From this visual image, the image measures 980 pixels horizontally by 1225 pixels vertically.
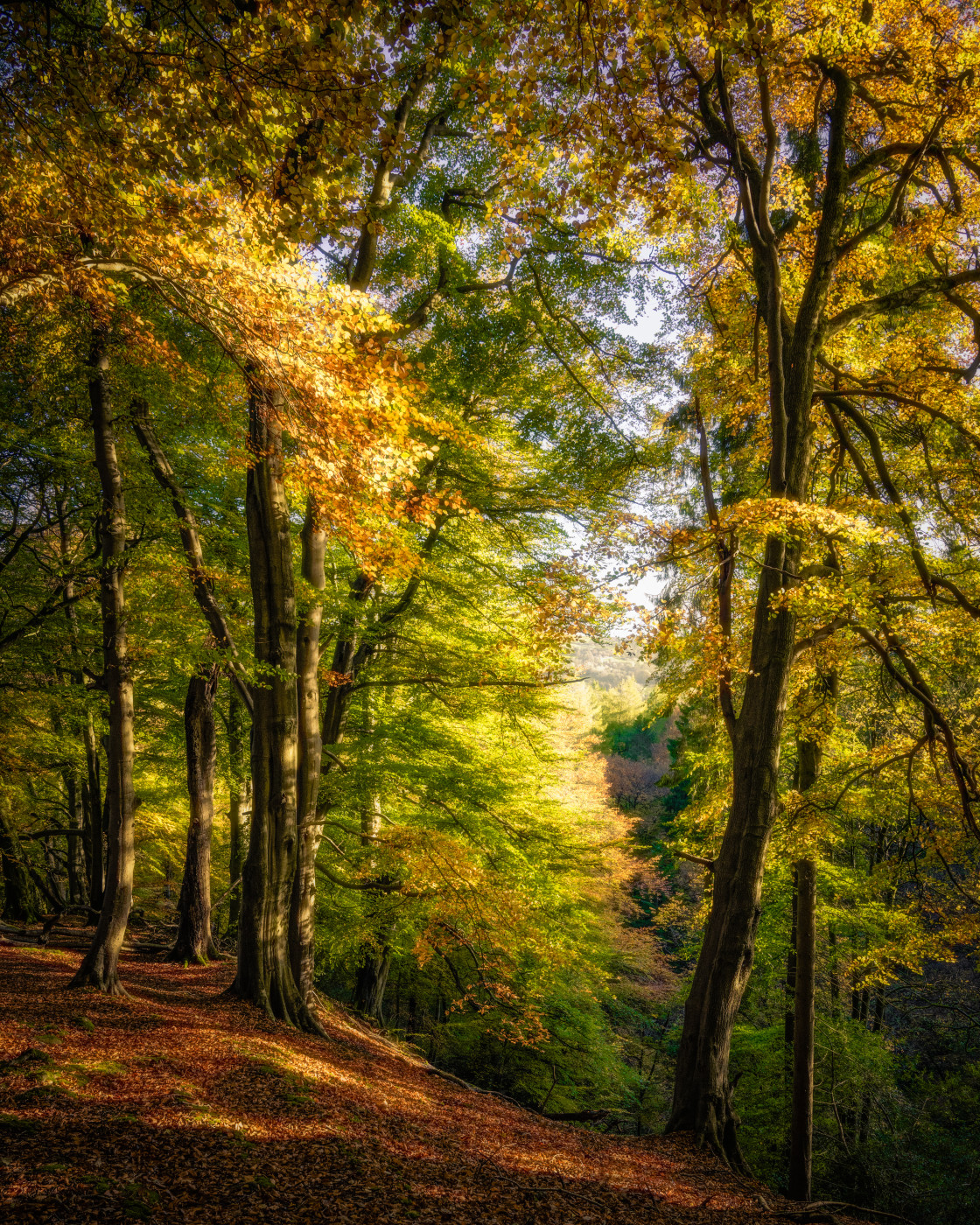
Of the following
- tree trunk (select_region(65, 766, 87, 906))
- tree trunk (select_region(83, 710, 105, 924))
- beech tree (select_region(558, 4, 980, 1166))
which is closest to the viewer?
beech tree (select_region(558, 4, 980, 1166))

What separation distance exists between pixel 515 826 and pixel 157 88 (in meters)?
9.14

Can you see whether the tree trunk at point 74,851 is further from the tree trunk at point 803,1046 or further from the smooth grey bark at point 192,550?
the tree trunk at point 803,1046

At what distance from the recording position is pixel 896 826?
1266 centimetres

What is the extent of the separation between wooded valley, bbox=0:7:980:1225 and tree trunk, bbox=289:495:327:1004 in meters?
0.05

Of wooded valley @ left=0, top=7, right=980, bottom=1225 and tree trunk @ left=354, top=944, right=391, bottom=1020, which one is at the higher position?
wooded valley @ left=0, top=7, right=980, bottom=1225

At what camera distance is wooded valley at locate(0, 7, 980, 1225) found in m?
3.77

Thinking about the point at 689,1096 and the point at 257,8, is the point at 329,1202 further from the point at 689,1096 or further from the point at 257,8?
the point at 257,8

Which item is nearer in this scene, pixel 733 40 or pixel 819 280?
pixel 733 40

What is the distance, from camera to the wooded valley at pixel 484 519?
3.77 metres

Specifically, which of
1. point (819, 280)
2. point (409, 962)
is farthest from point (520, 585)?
point (409, 962)

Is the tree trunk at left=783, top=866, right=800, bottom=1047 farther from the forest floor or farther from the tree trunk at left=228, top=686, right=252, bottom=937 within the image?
the tree trunk at left=228, top=686, right=252, bottom=937

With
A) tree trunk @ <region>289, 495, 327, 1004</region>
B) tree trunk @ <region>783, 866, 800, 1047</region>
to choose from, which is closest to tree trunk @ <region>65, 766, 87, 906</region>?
tree trunk @ <region>289, 495, 327, 1004</region>

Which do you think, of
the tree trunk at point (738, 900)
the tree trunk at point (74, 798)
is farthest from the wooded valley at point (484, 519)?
the tree trunk at point (74, 798)

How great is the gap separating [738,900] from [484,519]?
5.01 m
